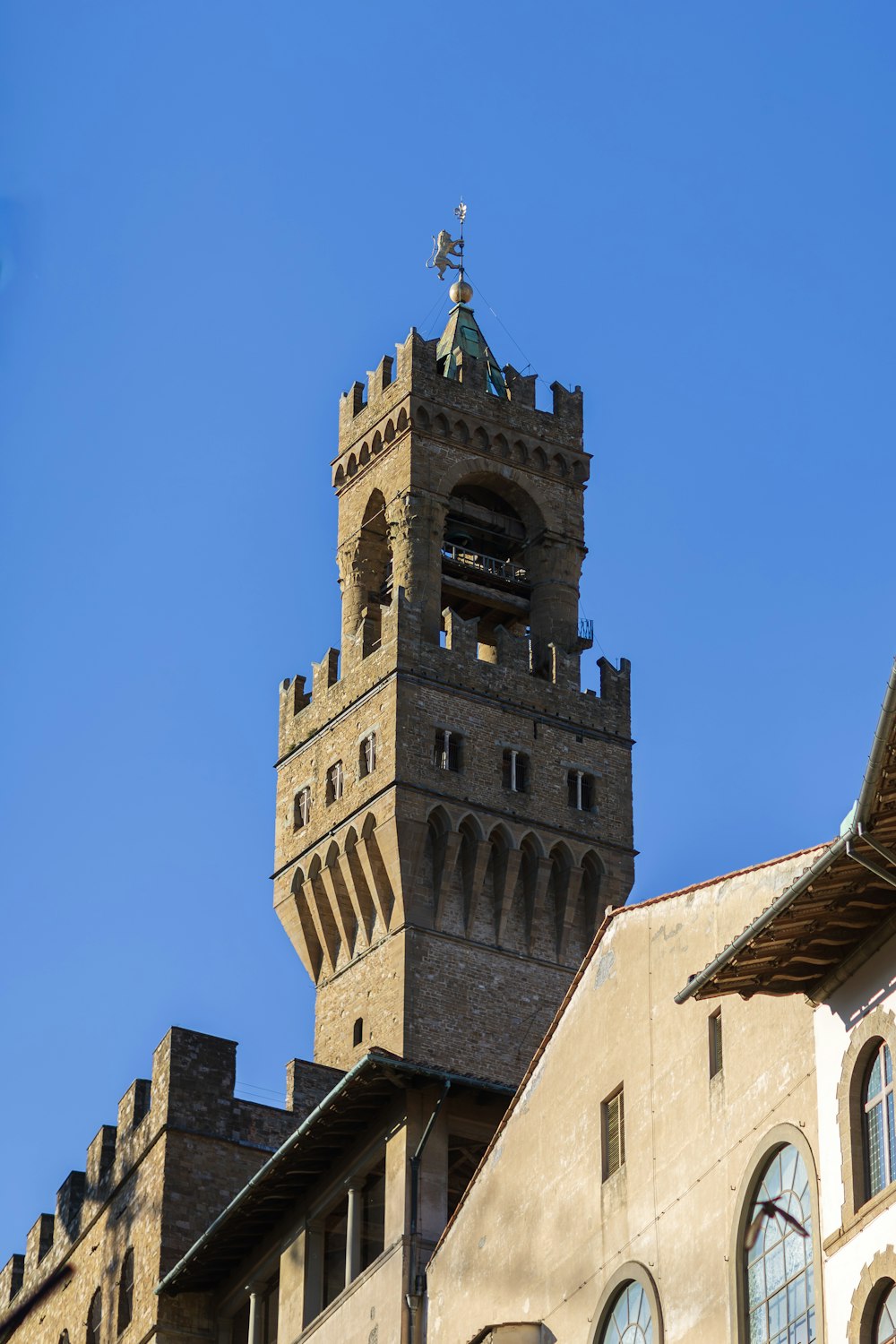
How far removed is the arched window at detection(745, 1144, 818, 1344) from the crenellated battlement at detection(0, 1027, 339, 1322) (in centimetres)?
2225

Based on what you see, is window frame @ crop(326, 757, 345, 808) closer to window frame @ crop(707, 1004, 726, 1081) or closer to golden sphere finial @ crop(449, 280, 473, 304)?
golden sphere finial @ crop(449, 280, 473, 304)

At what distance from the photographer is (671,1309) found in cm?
2680

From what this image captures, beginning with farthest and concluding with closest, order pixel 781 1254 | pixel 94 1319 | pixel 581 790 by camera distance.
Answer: pixel 581 790
pixel 94 1319
pixel 781 1254

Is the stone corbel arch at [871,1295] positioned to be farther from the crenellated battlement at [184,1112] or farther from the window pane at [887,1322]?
the crenellated battlement at [184,1112]

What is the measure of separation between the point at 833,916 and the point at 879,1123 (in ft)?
5.70

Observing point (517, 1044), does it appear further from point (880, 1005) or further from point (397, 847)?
point (880, 1005)

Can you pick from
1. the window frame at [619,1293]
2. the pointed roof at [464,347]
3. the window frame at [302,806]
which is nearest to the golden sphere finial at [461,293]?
the pointed roof at [464,347]

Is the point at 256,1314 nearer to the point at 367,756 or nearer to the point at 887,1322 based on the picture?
the point at 887,1322

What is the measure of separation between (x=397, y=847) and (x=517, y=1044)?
15.4 ft

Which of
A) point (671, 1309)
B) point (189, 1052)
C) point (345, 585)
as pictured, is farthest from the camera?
point (345, 585)

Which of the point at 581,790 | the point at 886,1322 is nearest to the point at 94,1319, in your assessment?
the point at 581,790

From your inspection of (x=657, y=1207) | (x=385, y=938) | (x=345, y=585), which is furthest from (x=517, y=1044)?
(x=657, y=1207)

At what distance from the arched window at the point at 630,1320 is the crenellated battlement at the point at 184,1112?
1902 cm

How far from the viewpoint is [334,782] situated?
6103 cm
